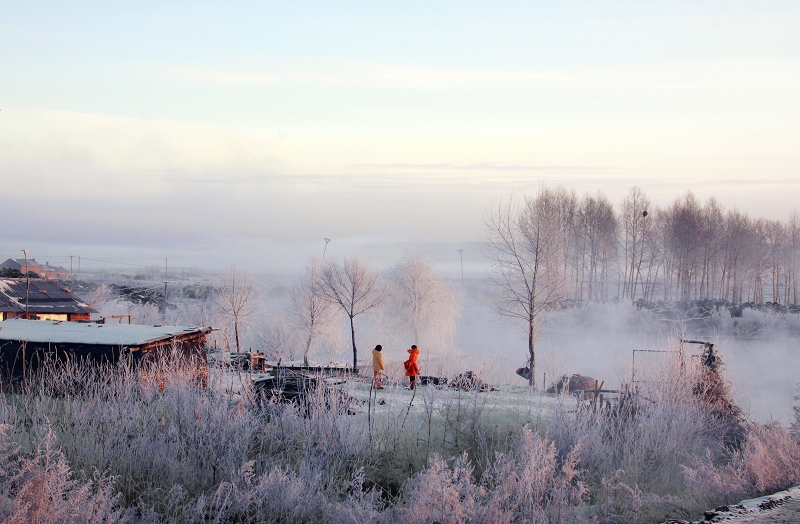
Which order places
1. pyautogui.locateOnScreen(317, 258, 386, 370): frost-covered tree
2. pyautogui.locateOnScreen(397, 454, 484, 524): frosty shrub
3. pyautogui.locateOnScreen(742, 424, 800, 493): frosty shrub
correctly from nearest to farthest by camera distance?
1. pyautogui.locateOnScreen(397, 454, 484, 524): frosty shrub
2. pyautogui.locateOnScreen(742, 424, 800, 493): frosty shrub
3. pyautogui.locateOnScreen(317, 258, 386, 370): frost-covered tree

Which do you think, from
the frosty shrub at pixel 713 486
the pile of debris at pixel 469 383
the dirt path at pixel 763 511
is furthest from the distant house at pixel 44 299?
the dirt path at pixel 763 511

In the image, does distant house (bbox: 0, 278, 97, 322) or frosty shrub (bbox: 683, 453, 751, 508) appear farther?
distant house (bbox: 0, 278, 97, 322)

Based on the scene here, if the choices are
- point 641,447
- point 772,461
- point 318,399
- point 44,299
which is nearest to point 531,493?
point 641,447

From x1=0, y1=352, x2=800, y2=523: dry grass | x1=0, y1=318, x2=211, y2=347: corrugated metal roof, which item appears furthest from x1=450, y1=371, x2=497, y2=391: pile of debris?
x1=0, y1=318, x2=211, y2=347: corrugated metal roof

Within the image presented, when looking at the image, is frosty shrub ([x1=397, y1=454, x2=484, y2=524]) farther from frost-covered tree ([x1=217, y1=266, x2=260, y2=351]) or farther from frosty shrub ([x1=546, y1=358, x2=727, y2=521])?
frost-covered tree ([x1=217, y1=266, x2=260, y2=351])

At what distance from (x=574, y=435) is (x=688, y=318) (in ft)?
140

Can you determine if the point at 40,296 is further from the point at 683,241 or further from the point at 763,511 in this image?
the point at 683,241

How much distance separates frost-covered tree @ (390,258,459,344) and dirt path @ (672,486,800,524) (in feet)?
117

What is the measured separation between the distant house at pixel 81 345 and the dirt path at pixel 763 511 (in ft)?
35.9

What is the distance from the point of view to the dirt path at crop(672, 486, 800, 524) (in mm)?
7098

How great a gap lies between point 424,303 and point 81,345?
102 ft

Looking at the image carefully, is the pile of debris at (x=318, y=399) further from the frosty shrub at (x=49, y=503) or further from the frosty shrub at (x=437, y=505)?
the frosty shrub at (x=49, y=503)

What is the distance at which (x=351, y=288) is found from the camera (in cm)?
4219

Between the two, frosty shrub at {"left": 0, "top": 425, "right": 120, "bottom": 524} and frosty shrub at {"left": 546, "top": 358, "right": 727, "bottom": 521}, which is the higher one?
frosty shrub at {"left": 0, "top": 425, "right": 120, "bottom": 524}
